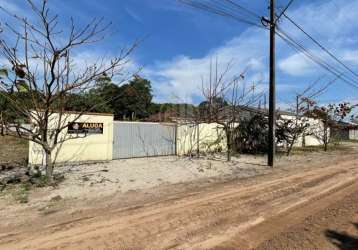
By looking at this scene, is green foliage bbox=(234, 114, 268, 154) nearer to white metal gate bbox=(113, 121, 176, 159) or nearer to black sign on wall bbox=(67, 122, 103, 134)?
white metal gate bbox=(113, 121, 176, 159)

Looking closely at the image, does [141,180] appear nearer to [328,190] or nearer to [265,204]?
[265,204]

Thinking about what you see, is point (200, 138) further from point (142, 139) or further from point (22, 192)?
point (22, 192)

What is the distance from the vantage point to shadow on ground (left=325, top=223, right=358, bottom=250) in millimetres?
5064

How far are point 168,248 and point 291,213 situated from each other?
310 centimetres

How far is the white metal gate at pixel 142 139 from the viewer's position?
15.5 meters

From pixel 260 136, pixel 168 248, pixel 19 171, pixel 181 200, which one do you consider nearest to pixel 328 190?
pixel 181 200

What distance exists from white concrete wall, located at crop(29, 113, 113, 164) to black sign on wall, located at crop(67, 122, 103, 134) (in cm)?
13

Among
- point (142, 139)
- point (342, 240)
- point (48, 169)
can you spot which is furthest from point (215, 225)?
point (142, 139)

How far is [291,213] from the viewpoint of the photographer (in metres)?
6.82

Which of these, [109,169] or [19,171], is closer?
[19,171]

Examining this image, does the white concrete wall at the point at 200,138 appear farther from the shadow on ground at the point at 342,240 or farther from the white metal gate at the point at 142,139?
the shadow on ground at the point at 342,240

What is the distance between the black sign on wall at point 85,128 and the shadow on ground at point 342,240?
10.4m

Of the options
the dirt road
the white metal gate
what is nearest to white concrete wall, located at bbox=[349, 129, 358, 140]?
the white metal gate

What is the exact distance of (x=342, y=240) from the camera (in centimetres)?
532
